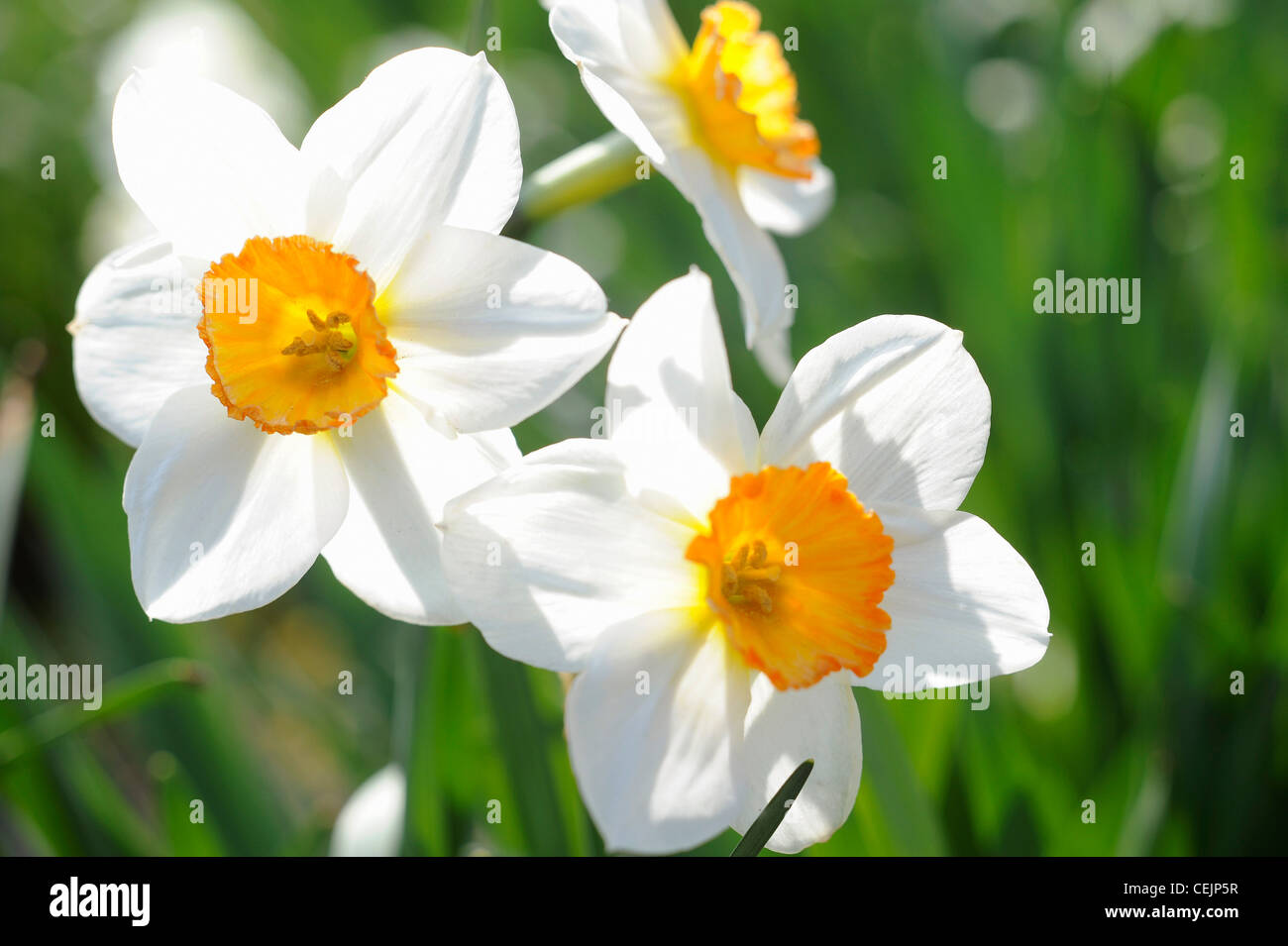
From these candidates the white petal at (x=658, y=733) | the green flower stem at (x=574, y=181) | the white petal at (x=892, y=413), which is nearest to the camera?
the white petal at (x=658, y=733)

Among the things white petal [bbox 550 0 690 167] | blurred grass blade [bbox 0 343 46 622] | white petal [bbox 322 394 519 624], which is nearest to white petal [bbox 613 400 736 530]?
white petal [bbox 322 394 519 624]

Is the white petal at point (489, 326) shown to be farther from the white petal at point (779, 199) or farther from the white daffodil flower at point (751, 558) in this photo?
the white petal at point (779, 199)

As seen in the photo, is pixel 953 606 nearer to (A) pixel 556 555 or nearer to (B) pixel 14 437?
(A) pixel 556 555

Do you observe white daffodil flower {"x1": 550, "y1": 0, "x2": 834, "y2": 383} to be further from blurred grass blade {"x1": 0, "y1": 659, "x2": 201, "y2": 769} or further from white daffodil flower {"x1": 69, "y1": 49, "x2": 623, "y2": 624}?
blurred grass blade {"x1": 0, "y1": 659, "x2": 201, "y2": 769}

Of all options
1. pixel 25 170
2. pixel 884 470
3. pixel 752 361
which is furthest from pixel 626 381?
pixel 25 170

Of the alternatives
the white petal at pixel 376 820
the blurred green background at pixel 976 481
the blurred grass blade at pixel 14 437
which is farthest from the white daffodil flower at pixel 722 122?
the blurred grass blade at pixel 14 437

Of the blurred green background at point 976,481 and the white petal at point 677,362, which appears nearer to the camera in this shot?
the white petal at point 677,362

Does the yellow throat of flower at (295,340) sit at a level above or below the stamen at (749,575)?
above
